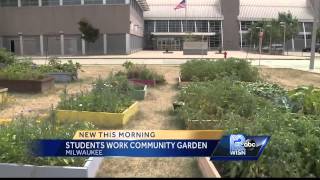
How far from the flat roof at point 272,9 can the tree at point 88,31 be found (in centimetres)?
4506

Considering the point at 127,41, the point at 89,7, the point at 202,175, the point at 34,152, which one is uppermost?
the point at 89,7

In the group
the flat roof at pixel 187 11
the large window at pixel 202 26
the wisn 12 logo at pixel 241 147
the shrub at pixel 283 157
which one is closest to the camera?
the shrub at pixel 283 157

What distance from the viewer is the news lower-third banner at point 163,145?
5859 millimetres

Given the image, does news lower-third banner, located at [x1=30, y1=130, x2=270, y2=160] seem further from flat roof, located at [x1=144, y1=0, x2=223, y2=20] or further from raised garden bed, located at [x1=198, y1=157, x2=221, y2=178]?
flat roof, located at [x1=144, y1=0, x2=223, y2=20]

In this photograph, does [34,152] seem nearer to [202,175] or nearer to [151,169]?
[151,169]

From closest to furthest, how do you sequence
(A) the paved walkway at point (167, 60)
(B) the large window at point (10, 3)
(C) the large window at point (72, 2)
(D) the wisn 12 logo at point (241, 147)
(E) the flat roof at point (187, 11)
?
(D) the wisn 12 logo at point (241, 147)
(A) the paved walkway at point (167, 60)
(C) the large window at point (72, 2)
(B) the large window at point (10, 3)
(E) the flat roof at point (187, 11)

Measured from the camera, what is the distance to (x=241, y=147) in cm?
589

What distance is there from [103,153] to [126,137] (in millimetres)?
361

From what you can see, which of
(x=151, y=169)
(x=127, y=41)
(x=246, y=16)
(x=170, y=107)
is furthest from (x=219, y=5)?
(x=151, y=169)

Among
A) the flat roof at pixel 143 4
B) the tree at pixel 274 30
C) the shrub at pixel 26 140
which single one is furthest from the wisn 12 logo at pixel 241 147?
the flat roof at pixel 143 4

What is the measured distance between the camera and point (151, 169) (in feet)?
24.4

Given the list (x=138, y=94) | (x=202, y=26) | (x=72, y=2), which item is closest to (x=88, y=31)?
(x=72, y=2)

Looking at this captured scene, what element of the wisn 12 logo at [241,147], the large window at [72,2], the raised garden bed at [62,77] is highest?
the large window at [72,2]

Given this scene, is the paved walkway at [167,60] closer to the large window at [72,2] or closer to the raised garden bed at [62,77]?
the large window at [72,2]
